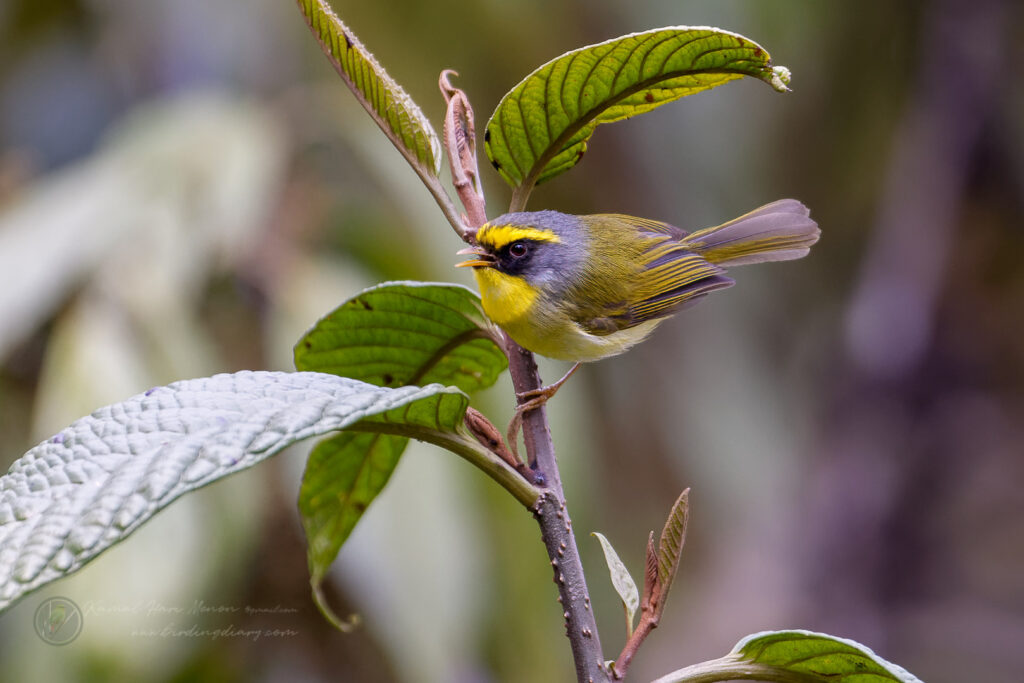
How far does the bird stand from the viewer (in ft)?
5.28

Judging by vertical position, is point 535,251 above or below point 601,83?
below

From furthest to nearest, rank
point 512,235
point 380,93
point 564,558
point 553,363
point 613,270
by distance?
point 553,363 < point 613,270 < point 512,235 < point 380,93 < point 564,558

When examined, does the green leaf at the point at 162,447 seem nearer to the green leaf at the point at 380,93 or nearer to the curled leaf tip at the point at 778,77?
the green leaf at the point at 380,93

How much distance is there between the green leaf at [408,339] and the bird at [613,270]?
A: 0.54 metres

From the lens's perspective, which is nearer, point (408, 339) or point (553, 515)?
point (553, 515)

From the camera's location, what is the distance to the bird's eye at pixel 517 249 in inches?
62.1

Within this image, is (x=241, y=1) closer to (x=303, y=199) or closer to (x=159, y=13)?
(x=159, y=13)

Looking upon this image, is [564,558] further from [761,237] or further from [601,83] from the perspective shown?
[761,237]

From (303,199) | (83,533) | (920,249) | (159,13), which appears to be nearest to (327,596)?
(303,199)

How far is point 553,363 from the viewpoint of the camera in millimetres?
2279

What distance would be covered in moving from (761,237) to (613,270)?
12.2 inches

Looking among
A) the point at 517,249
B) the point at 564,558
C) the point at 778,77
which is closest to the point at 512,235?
the point at 517,249

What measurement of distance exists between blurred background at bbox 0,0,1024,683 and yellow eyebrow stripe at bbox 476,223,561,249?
591 mm

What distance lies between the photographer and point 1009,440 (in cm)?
488
